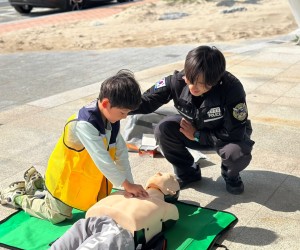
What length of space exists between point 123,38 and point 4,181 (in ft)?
26.7

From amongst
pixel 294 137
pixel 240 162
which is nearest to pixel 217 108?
pixel 240 162

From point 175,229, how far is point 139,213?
0.40 m

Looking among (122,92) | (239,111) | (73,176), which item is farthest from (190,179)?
(122,92)

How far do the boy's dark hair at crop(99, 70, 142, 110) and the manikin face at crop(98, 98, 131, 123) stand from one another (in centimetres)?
4

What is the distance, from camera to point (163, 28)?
13203 mm

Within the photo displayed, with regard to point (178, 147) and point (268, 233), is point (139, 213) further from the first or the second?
point (178, 147)

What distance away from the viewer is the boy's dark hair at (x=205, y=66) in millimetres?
3316

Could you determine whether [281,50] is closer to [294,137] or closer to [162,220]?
[294,137]

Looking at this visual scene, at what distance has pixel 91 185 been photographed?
3330 mm

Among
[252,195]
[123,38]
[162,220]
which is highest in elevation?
[162,220]

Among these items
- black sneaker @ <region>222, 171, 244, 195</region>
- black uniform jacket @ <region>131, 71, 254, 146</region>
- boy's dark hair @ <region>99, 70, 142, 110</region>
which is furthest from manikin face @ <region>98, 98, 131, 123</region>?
black sneaker @ <region>222, 171, 244, 195</region>

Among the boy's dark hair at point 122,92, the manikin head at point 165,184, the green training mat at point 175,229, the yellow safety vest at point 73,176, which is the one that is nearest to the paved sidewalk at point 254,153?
the green training mat at point 175,229

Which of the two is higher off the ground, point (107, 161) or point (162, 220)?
point (107, 161)

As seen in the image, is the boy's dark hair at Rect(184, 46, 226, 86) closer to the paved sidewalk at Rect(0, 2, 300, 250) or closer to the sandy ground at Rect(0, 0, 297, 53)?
the paved sidewalk at Rect(0, 2, 300, 250)
